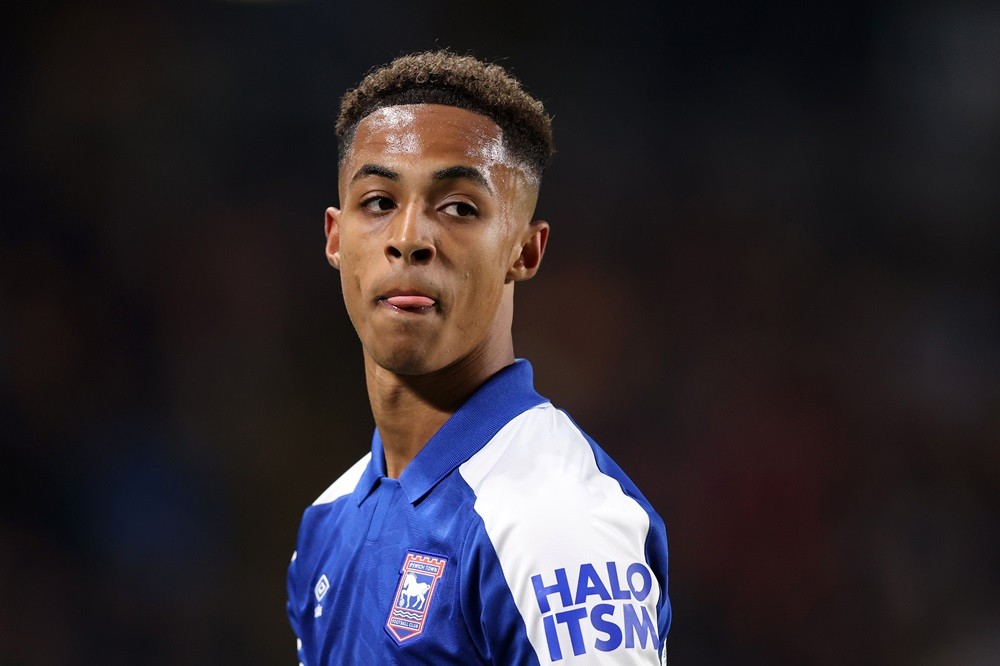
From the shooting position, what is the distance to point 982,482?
461 centimetres

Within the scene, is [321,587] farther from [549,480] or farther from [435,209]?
[435,209]

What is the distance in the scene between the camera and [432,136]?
184 centimetres

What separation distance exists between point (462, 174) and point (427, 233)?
128 millimetres

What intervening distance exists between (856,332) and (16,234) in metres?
3.84

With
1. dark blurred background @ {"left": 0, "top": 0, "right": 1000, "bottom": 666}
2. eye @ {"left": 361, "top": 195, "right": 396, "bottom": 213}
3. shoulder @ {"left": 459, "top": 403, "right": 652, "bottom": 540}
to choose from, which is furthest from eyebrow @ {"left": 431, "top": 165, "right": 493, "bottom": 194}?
dark blurred background @ {"left": 0, "top": 0, "right": 1000, "bottom": 666}

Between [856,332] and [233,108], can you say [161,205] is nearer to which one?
[233,108]

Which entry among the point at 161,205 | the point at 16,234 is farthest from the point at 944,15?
the point at 16,234

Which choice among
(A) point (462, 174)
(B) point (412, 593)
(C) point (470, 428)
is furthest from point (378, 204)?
(B) point (412, 593)

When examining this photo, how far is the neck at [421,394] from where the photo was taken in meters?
1.94

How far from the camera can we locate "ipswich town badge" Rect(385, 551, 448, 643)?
5.54 ft

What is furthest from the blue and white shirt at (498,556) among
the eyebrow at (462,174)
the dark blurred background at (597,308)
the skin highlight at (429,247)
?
the dark blurred background at (597,308)

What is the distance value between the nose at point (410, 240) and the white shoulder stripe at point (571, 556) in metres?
0.40

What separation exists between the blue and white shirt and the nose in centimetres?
31

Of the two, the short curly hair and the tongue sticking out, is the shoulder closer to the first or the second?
the tongue sticking out
